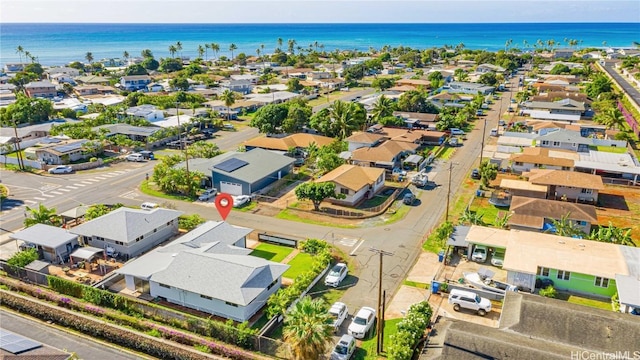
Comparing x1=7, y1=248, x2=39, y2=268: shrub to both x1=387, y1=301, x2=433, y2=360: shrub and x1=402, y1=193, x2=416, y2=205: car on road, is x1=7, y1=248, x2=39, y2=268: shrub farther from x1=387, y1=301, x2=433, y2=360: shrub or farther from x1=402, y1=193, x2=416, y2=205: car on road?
x1=402, y1=193, x2=416, y2=205: car on road

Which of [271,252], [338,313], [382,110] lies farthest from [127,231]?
[382,110]

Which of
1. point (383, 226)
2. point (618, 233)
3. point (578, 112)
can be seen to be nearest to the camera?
point (618, 233)

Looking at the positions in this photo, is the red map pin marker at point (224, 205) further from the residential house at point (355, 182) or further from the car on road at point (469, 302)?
the car on road at point (469, 302)

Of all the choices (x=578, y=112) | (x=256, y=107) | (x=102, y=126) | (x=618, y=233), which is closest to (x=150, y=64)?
(x=256, y=107)

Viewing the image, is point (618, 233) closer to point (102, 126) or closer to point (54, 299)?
point (54, 299)

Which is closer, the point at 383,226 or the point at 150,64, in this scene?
the point at 383,226

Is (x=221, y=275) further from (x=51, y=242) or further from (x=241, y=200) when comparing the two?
(x=241, y=200)
